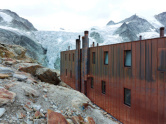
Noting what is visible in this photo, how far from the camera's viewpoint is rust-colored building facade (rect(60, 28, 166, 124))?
6.45 m

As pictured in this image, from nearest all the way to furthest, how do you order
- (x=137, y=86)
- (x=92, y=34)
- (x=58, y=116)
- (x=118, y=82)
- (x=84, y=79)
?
(x=58, y=116) → (x=137, y=86) → (x=118, y=82) → (x=84, y=79) → (x=92, y=34)

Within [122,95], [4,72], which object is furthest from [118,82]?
[4,72]

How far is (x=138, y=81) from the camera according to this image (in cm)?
747

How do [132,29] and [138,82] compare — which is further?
[132,29]

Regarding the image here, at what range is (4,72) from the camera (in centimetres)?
572

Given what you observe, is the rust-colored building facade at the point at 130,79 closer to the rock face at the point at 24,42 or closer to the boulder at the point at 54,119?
the boulder at the point at 54,119

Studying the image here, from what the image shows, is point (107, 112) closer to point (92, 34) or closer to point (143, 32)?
point (92, 34)

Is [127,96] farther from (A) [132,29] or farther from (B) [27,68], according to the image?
(A) [132,29]

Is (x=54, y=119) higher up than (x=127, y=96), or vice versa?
(x=54, y=119)

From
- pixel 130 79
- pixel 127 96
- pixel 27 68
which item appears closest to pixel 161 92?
pixel 130 79

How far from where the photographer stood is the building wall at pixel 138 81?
6.38 m

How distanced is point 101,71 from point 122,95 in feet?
9.78

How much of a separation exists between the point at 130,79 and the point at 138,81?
607 mm

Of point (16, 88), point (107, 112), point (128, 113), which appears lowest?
point (107, 112)
